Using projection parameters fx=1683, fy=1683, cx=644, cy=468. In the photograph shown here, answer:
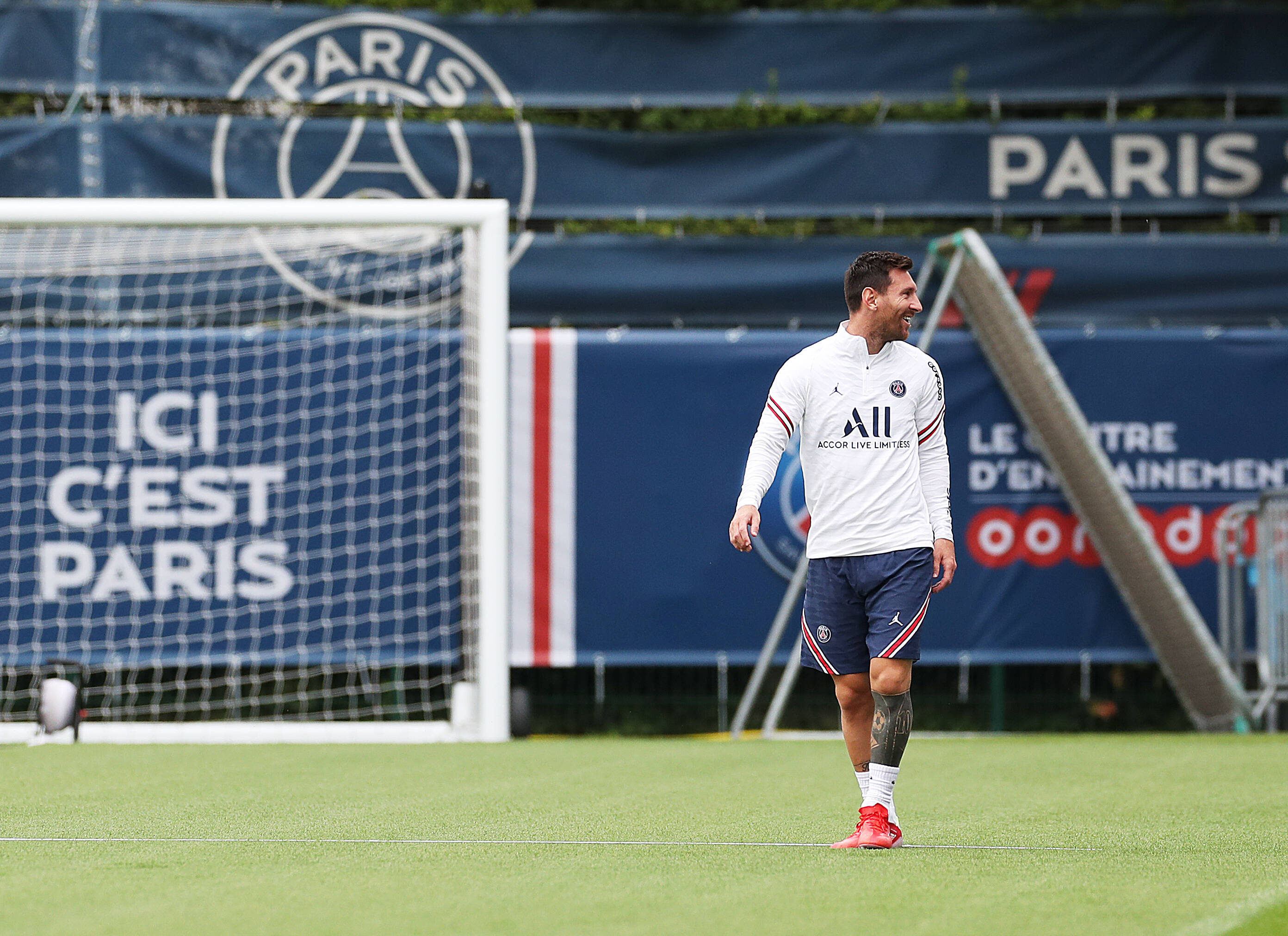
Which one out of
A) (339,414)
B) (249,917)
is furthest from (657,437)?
(249,917)

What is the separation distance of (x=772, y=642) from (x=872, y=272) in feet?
16.5

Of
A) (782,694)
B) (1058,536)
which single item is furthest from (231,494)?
(1058,536)

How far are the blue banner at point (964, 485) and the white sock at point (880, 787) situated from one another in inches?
202

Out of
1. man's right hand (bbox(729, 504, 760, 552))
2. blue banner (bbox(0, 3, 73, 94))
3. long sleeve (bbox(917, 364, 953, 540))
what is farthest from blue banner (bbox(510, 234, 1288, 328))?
man's right hand (bbox(729, 504, 760, 552))

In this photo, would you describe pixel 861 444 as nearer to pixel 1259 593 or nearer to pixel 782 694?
pixel 782 694

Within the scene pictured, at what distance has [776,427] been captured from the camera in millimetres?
4883

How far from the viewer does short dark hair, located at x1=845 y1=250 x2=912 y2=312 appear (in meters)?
4.82

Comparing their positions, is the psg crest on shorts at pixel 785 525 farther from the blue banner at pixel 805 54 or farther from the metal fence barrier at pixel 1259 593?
the blue banner at pixel 805 54

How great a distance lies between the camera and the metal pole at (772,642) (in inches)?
372

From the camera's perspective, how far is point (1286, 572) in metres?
9.41

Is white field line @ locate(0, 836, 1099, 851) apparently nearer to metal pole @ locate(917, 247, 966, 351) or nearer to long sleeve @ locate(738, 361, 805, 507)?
long sleeve @ locate(738, 361, 805, 507)

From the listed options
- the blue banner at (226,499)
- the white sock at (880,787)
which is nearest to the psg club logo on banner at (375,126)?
the blue banner at (226,499)

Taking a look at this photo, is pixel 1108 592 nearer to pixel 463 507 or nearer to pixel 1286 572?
pixel 1286 572

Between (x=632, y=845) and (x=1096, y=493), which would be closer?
(x=632, y=845)
